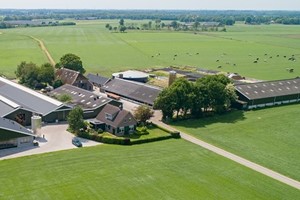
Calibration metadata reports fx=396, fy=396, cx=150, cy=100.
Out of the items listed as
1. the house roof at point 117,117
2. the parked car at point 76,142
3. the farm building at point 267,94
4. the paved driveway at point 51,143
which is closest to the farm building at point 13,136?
the paved driveway at point 51,143

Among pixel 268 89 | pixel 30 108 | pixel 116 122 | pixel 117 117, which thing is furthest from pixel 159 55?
pixel 116 122

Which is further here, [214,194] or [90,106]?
[90,106]

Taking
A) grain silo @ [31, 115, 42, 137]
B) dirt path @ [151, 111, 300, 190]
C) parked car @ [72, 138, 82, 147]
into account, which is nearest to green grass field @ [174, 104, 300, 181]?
dirt path @ [151, 111, 300, 190]

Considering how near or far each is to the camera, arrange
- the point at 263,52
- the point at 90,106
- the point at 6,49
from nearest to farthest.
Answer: the point at 90,106 → the point at 6,49 → the point at 263,52

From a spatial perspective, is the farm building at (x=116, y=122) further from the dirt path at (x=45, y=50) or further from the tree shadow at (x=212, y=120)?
the dirt path at (x=45, y=50)

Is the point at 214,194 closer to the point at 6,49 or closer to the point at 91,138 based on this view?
the point at 91,138

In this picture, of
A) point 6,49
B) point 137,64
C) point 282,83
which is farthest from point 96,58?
point 282,83
